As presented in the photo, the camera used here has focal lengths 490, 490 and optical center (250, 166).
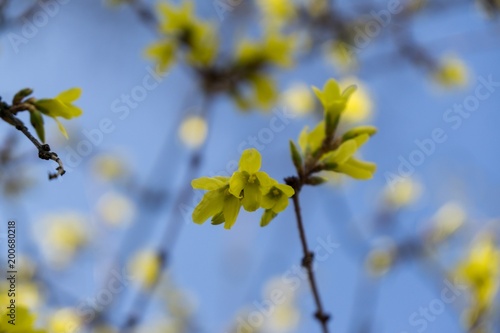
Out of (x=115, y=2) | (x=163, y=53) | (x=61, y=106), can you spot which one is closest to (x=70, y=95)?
(x=61, y=106)

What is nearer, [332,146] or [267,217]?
[267,217]

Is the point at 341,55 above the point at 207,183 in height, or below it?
above

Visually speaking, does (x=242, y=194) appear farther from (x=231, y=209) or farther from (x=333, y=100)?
(x=333, y=100)

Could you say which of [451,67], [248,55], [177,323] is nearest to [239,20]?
[248,55]

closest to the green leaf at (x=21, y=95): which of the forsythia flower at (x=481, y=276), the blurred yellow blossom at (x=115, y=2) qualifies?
the blurred yellow blossom at (x=115, y=2)

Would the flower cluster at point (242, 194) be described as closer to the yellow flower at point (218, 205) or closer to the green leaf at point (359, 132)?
the yellow flower at point (218, 205)

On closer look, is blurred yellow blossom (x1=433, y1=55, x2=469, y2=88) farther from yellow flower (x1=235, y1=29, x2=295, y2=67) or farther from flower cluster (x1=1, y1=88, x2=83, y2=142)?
flower cluster (x1=1, y1=88, x2=83, y2=142)

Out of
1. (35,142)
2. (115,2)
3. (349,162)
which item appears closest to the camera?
(35,142)
